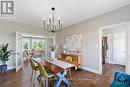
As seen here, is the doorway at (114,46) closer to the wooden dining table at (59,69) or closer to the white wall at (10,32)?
the wooden dining table at (59,69)

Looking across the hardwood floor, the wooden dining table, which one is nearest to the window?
the hardwood floor

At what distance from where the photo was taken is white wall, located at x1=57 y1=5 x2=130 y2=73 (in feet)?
11.4

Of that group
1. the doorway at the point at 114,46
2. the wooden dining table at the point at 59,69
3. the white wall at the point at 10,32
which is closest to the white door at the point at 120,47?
the doorway at the point at 114,46

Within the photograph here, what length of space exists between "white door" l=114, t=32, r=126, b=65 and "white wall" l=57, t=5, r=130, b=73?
8.64ft

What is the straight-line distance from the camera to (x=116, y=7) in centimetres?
340

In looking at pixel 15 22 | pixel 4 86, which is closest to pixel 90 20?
pixel 15 22

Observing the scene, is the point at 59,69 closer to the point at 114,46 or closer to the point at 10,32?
the point at 10,32

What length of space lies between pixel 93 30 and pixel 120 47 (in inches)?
112

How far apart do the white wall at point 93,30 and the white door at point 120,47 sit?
2634 mm

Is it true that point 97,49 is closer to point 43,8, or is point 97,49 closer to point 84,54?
point 84,54

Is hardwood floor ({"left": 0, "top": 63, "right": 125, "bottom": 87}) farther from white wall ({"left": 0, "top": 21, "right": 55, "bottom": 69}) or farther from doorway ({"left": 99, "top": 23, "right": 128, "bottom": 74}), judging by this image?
doorway ({"left": 99, "top": 23, "right": 128, "bottom": 74})

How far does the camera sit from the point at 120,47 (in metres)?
6.09

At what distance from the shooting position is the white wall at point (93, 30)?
348cm

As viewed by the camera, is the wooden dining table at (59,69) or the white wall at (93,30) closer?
the wooden dining table at (59,69)
